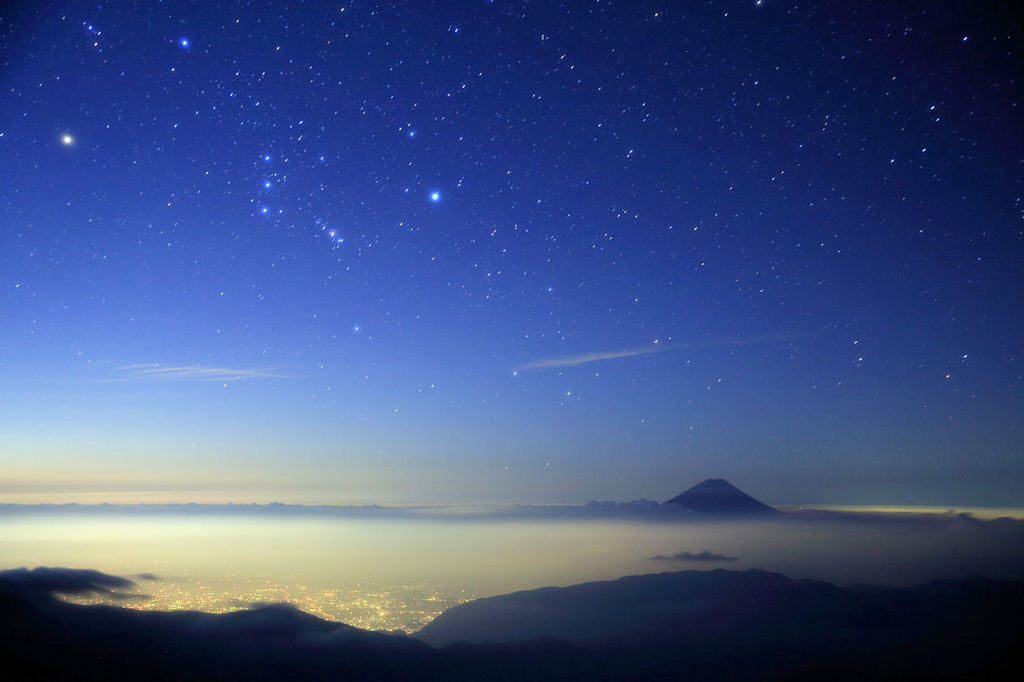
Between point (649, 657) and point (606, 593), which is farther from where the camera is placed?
point (606, 593)

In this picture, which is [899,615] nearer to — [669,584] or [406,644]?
[669,584]

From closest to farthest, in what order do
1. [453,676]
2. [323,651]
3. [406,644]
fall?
[453,676], [323,651], [406,644]

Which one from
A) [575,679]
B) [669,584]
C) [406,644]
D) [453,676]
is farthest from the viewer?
[669,584]

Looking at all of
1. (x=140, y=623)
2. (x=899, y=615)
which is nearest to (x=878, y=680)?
(x=899, y=615)

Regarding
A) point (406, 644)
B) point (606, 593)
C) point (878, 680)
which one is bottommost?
point (606, 593)

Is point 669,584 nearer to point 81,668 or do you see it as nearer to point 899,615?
point 899,615

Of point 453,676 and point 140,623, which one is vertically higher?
point 140,623
